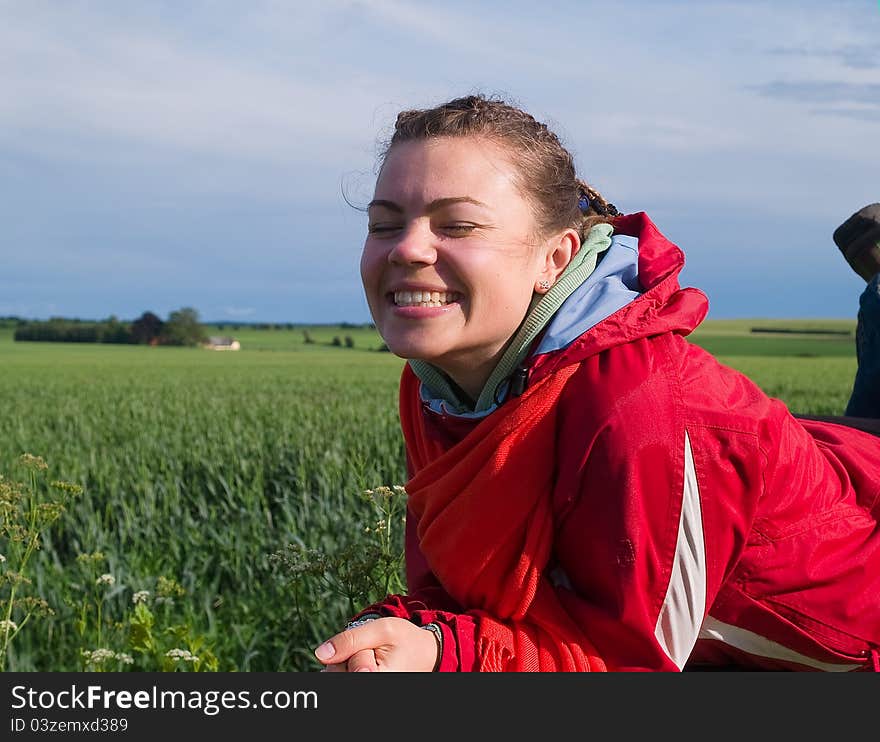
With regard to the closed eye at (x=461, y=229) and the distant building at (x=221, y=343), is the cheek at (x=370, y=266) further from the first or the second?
the distant building at (x=221, y=343)

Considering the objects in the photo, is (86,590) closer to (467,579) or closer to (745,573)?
(467,579)

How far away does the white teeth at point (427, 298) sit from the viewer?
7.13 feet

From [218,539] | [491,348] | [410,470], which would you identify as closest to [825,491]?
[491,348]

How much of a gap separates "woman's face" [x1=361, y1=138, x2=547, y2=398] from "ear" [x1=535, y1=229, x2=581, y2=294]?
55mm

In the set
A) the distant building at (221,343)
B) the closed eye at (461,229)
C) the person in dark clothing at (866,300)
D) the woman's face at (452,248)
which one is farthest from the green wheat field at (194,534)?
the distant building at (221,343)

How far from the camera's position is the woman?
6.48 ft

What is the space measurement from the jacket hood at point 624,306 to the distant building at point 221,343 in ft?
201

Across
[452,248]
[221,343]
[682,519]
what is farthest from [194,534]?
[221,343]

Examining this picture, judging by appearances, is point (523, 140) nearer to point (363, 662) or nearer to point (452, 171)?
point (452, 171)

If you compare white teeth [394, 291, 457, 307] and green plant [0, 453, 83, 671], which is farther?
green plant [0, 453, 83, 671]

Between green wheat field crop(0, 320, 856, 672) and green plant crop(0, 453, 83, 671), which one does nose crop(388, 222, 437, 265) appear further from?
green plant crop(0, 453, 83, 671)

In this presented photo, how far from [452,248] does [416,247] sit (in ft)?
0.27

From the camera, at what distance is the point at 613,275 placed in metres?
2.26

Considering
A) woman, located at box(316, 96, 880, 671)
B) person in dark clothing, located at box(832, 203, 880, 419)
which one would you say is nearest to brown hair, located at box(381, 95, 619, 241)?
woman, located at box(316, 96, 880, 671)
